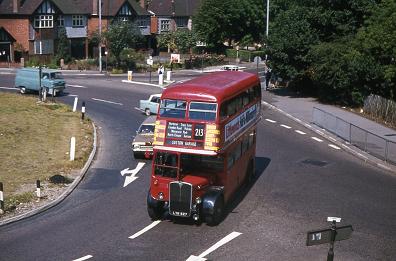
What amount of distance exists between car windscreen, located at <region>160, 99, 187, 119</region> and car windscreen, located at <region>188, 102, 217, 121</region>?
0.89ft

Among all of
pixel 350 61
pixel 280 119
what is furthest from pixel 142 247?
pixel 350 61

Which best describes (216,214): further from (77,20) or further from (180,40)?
(77,20)

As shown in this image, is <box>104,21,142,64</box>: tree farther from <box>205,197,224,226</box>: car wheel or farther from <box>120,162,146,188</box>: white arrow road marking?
<box>205,197,224,226</box>: car wheel

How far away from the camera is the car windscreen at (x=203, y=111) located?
19.6 m

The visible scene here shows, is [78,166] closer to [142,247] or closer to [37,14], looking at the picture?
[142,247]

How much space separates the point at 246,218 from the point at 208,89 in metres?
4.82

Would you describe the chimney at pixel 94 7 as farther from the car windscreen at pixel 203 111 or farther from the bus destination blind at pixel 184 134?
the bus destination blind at pixel 184 134

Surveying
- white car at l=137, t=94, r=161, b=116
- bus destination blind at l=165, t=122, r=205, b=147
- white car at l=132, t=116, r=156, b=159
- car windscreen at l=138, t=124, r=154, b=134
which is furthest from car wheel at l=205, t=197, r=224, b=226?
white car at l=137, t=94, r=161, b=116

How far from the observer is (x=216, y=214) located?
19922 mm

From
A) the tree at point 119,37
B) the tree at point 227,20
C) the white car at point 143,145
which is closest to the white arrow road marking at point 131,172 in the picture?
the white car at point 143,145

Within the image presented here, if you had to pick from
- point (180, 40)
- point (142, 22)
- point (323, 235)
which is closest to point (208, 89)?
point (323, 235)

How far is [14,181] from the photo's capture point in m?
25.4

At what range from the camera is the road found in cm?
1819

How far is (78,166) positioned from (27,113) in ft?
46.0
